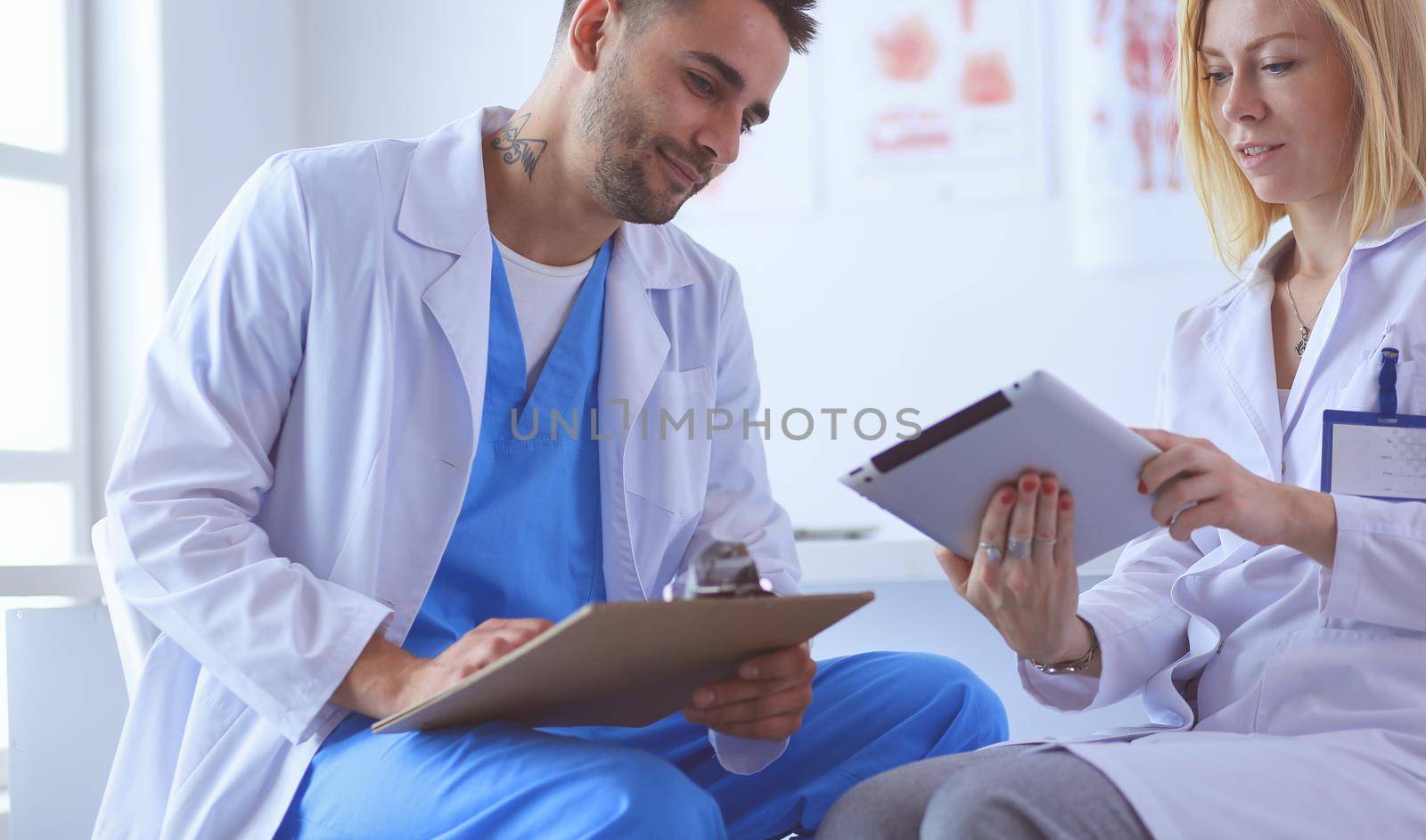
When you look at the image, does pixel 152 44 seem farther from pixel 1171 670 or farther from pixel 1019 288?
pixel 1171 670

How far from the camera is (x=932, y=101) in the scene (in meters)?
2.86

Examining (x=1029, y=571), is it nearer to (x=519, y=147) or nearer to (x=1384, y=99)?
(x=1384, y=99)

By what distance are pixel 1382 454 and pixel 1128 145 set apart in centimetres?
166

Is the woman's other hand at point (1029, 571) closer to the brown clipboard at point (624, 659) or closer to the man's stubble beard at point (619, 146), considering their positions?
the brown clipboard at point (624, 659)

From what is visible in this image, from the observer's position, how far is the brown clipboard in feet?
3.05

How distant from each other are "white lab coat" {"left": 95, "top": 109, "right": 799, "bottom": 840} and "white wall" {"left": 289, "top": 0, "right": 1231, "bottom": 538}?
135 centimetres

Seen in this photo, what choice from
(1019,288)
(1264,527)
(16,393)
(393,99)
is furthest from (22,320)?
(1264,527)

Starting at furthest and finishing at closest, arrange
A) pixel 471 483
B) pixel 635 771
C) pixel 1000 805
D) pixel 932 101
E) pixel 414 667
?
pixel 932 101
pixel 471 483
pixel 414 667
pixel 635 771
pixel 1000 805

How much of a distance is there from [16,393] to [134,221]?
42cm

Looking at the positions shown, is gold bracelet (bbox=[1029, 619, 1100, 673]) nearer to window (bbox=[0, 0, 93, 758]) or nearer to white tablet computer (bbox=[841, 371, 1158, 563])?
white tablet computer (bbox=[841, 371, 1158, 563])

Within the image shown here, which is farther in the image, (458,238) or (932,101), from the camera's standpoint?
(932,101)

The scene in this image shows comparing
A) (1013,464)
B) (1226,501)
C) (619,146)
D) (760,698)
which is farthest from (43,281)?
(1226,501)

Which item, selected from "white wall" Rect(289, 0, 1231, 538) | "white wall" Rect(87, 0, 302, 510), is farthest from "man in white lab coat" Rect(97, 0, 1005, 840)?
"white wall" Rect(87, 0, 302, 510)

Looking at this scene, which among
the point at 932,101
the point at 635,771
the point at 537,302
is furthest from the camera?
the point at 932,101
